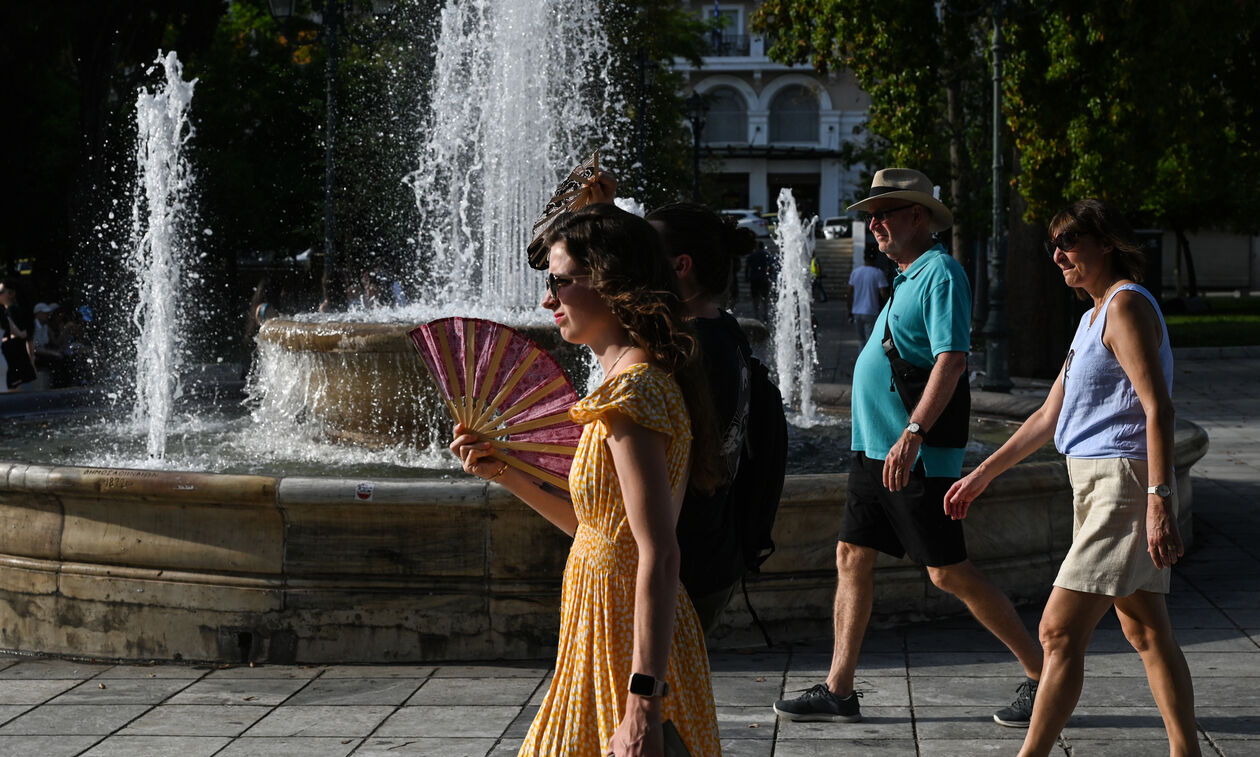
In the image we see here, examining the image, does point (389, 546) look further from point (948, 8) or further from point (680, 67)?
point (680, 67)

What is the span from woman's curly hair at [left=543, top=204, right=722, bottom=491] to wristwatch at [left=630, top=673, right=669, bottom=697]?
1.48ft

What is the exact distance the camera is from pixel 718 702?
5016mm

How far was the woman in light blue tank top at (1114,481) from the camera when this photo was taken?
12.4ft

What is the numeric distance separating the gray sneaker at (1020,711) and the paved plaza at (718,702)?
4 cm

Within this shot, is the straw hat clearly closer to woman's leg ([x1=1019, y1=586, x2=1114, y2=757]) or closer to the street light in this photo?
woman's leg ([x1=1019, y1=586, x2=1114, y2=757])

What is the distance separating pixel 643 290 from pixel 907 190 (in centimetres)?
215

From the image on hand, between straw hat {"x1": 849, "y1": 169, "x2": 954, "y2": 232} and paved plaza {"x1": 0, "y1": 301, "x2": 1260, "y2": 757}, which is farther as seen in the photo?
straw hat {"x1": 849, "y1": 169, "x2": 954, "y2": 232}

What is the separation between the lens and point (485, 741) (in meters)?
4.59

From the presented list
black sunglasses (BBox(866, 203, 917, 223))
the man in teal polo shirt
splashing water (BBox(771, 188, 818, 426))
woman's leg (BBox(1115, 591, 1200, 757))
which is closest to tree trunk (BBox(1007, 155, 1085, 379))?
splashing water (BBox(771, 188, 818, 426))

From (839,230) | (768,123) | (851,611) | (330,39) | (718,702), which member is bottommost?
(718,702)

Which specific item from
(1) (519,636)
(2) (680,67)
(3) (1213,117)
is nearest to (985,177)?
(3) (1213,117)

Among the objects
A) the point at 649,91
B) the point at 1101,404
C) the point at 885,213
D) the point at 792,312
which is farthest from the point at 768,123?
the point at 1101,404

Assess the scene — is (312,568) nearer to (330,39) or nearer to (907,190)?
(907,190)

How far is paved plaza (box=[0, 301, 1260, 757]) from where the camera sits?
454 cm
